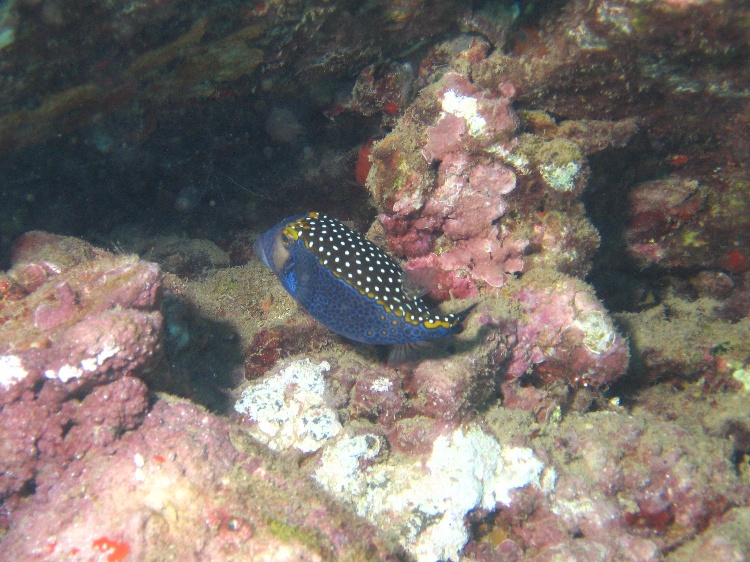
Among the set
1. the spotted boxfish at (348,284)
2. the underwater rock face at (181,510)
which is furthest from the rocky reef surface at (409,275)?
the spotted boxfish at (348,284)

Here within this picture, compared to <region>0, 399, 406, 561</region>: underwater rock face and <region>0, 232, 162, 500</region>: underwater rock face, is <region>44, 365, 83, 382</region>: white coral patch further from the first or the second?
<region>0, 399, 406, 561</region>: underwater rock face

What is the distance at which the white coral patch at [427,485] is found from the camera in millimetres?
4129

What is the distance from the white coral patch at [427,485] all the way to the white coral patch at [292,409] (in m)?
0.25

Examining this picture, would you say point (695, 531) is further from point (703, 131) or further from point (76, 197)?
point (76, 197)

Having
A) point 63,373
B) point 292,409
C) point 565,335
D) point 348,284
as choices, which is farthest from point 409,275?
point 63,373

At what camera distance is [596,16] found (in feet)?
14.9

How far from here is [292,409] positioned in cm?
466

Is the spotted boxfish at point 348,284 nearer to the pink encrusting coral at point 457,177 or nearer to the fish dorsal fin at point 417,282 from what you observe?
the fish dorsal fin at point 417,282

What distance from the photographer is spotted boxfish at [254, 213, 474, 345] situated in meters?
4.03

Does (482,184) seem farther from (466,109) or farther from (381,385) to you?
(381,385)

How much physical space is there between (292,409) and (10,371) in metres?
2.55

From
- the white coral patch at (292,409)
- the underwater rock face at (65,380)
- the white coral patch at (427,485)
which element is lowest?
the white coral patch at (427,485)

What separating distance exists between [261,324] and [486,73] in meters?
4.36

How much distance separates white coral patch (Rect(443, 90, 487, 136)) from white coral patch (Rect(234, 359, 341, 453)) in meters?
3.46
